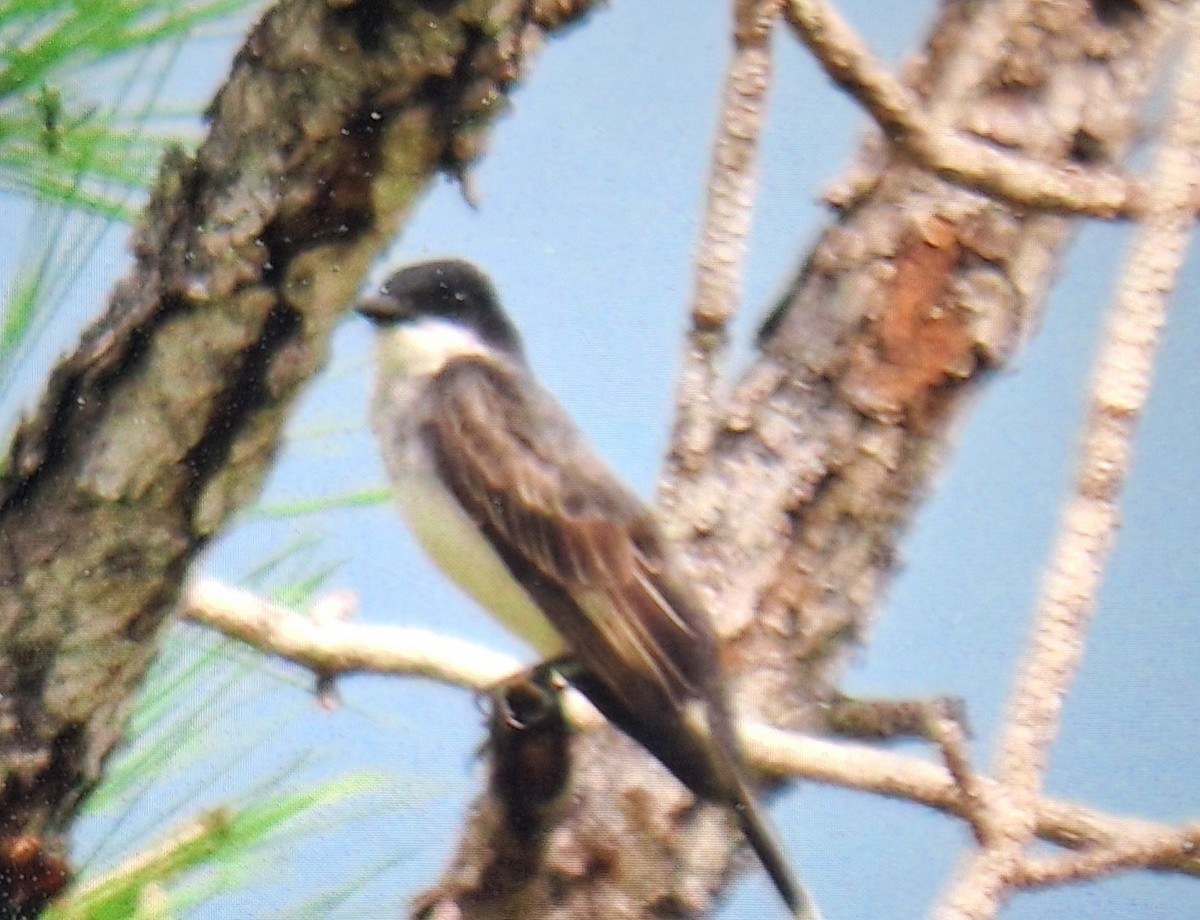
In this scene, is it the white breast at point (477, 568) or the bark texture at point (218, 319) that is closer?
the bark texture at point (218, 319)

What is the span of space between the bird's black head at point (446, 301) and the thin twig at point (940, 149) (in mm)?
197

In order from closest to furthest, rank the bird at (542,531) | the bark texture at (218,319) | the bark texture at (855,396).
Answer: the bark texture at (218,319) < the bird at (542,531) < the bark texture at (855,396)

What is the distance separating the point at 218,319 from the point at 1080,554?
38cm

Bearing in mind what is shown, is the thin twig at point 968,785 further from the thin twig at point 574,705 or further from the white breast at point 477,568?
the white breast at point 477,568

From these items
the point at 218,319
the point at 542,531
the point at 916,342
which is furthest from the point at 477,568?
the point at 916,342

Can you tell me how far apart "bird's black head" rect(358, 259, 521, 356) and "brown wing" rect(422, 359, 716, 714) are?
0.02m

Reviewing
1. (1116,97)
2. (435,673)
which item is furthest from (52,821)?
(1116,97)

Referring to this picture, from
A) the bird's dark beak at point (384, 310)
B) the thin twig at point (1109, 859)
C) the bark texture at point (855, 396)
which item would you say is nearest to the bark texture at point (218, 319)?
the bird's dark beak at point (384, 310)

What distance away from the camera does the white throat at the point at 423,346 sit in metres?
0.81

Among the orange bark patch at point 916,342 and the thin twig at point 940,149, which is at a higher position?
the thin twig at point 940,149

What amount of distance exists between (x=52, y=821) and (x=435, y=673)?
18 centimetres

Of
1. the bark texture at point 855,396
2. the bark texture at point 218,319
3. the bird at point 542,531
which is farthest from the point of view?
the bark texture at point 855,396

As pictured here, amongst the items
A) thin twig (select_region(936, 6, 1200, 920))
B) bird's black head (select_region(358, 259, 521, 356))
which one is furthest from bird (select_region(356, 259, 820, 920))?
thin twig (select_region(936, 6, 1200, 920))

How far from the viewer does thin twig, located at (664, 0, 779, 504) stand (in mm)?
800
